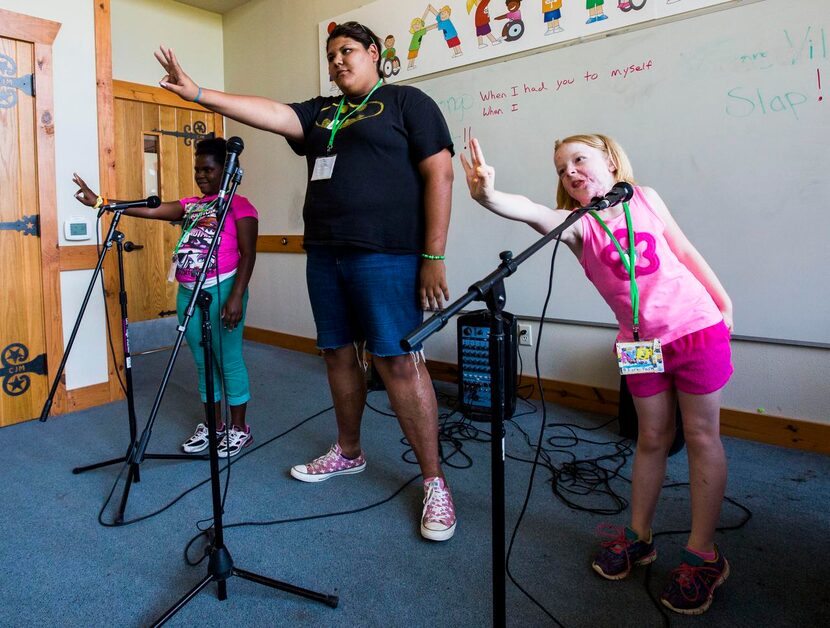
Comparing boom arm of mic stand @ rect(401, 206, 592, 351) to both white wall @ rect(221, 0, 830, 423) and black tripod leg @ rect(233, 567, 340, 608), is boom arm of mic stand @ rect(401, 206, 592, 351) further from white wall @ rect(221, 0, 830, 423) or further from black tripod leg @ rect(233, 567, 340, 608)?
white wall @ rect(221, 0, 830, 423)

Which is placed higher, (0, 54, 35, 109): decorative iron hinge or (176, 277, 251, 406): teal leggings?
(0, 54, 35, 109): decorative iron hinge

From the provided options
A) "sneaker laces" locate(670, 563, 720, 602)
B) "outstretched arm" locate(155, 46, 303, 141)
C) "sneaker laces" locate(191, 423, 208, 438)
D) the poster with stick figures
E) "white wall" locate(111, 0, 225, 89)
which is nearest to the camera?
"sneaker laces" locate(670, 563, 720, 602)

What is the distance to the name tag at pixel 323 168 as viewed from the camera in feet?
5.38

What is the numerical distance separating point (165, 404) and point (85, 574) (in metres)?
1.55

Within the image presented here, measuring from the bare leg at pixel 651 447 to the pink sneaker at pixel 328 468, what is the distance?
1.01 meters

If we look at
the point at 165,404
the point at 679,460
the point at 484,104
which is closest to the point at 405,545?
the point at 679,460

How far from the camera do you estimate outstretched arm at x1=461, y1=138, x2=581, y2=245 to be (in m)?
1.07

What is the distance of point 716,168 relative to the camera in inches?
91.0

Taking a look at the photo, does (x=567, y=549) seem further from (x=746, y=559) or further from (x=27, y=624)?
(x=27, y=624)

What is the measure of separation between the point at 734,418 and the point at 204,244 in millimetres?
2324

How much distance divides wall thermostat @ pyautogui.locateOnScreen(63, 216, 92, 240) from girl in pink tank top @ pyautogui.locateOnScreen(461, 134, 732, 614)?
2.55 m

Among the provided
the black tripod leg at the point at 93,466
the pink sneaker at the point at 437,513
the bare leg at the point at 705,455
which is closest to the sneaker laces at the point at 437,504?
the pink sneaker at the point at 437,513

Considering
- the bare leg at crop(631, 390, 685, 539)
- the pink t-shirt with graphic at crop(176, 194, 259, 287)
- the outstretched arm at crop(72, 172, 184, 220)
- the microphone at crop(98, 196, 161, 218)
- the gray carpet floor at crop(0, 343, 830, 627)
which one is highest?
the outstretched arm at crop(72, 172, 184, 220)

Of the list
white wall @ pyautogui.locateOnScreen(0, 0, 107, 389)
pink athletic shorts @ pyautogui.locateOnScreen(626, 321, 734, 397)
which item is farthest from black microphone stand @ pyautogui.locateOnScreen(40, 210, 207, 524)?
pink athletic shorts @ pyautogui.locateOnScreen(626, 321, 734, 397)
